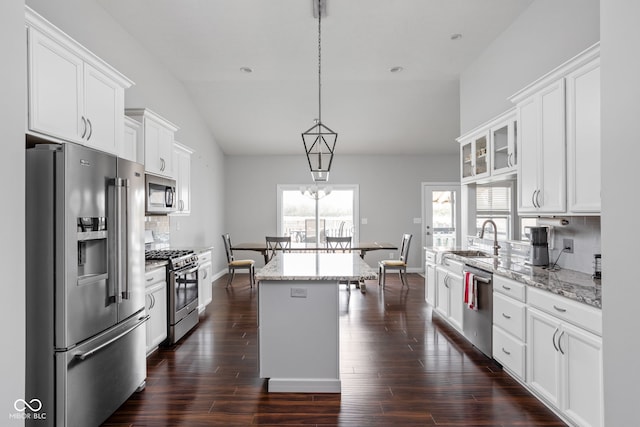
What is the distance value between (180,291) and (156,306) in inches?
15.3

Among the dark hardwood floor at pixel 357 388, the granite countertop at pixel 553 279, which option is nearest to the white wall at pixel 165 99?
the dark hardwood floor at pixel 357 388

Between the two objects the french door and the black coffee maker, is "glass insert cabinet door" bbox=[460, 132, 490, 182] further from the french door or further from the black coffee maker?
the french door

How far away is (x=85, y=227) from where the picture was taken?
1982 mm

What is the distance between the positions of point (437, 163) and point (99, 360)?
717 centimetres

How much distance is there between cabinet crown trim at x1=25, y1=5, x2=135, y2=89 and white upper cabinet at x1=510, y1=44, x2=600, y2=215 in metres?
3.25

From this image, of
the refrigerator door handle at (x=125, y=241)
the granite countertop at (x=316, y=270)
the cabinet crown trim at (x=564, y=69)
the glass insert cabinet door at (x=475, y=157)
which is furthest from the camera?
the glass insert cabinet door at (x=475, y=157)

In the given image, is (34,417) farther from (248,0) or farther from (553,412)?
(248,0)

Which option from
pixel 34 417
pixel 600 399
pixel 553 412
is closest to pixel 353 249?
pixel 553 412

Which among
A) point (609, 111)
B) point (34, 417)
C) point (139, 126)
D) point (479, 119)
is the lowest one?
point (34, 417)

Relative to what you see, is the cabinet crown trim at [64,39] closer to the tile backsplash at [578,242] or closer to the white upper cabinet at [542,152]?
the white upper cabinet at [542,152]

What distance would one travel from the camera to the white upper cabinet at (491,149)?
3.19 m

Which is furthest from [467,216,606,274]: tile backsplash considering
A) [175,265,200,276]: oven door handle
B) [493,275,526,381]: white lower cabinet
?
[175,265,200,276]: oven door handle

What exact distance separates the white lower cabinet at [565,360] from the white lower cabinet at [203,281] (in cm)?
353

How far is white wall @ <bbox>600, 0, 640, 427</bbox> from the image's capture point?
840 mm
